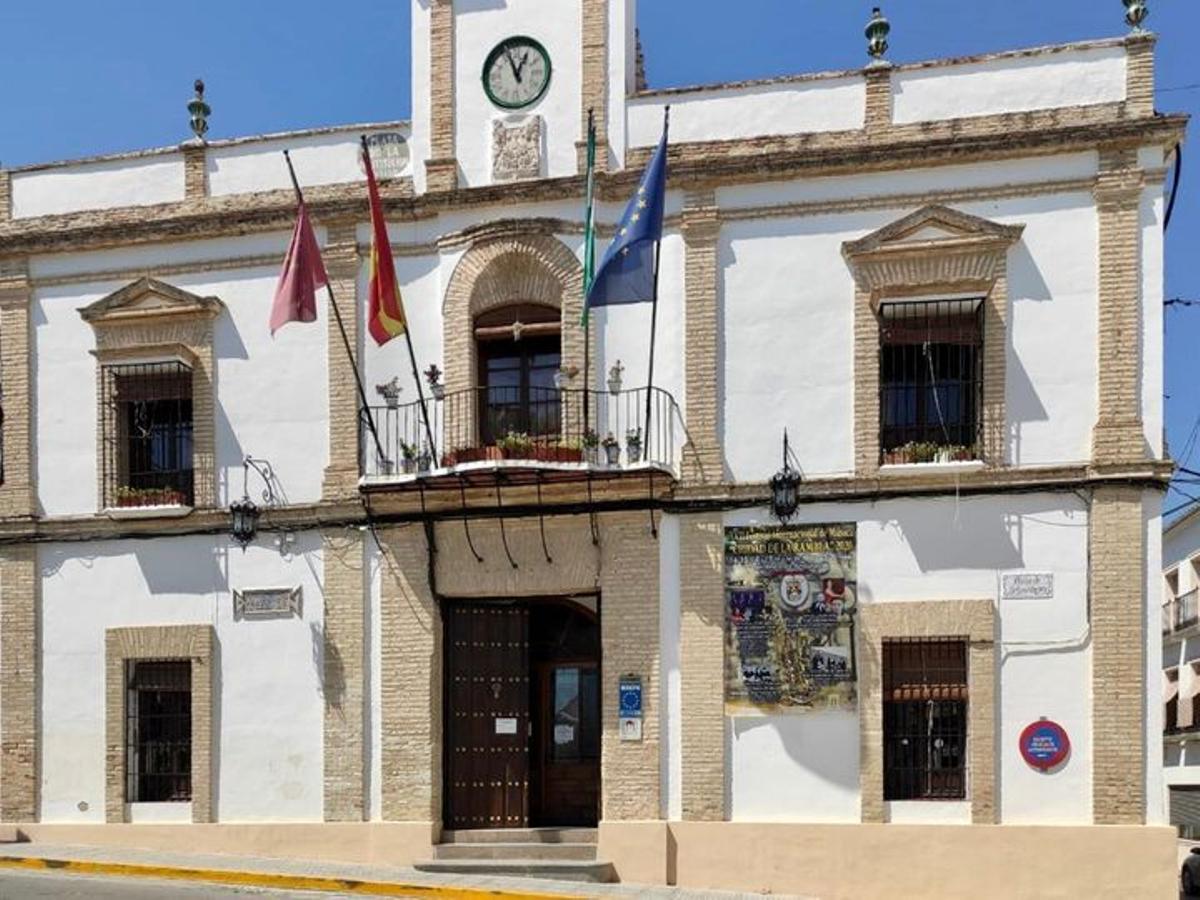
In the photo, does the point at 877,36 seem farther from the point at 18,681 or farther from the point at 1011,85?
the point at 18,681

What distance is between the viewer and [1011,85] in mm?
13188

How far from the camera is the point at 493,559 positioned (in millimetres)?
14023

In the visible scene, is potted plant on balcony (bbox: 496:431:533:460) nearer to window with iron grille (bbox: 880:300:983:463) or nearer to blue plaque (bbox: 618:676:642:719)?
blue plaque (bbox: 618:676:642:719)

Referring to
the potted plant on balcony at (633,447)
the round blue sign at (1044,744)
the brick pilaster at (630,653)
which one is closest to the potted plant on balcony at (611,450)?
the potted plant on balcony at (633,447)

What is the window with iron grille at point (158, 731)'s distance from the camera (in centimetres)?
1480

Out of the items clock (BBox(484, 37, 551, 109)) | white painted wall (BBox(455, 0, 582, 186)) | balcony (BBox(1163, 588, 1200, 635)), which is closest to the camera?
white painted wall (BBox(455, 0, 582, 186))

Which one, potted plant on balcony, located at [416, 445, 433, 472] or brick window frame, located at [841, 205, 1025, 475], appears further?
potted plant on balcony, located at [416, 445, 433, 472]

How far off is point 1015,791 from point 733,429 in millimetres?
4511

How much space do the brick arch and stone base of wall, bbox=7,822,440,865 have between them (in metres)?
Answer: 4.85

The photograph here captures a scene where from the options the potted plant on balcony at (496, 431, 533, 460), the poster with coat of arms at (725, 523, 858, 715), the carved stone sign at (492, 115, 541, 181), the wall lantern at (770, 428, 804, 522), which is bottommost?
the poster with coat of arms at (725, 523, 858, 715)

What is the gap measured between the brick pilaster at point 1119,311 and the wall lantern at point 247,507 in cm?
884

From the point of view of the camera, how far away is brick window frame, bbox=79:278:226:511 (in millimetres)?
14906

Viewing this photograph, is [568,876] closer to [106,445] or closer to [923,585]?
[923,585]

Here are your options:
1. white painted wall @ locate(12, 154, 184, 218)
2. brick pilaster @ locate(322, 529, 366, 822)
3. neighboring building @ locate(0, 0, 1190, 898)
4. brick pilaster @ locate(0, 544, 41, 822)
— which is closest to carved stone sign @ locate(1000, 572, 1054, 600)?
neighboring building @ locate(0, 0, 1190, 898)
